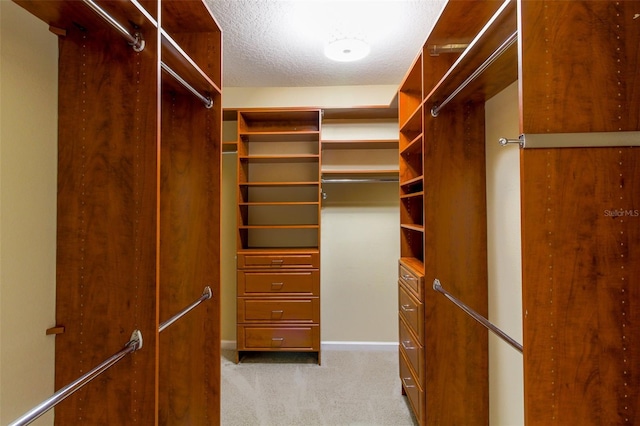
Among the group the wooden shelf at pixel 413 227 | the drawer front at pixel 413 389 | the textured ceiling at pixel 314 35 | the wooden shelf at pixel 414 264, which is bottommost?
the drawer front at pixel 413 389

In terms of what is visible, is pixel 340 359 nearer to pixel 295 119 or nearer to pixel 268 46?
pixel 295 119

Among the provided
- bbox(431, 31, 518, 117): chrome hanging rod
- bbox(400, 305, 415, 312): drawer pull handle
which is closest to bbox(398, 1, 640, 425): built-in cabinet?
bbox(431, 31, 518, 117): chrome hanging rod

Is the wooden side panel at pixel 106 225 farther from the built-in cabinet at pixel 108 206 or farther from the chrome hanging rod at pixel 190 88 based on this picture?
the chrome hanging rod at pixel 190 88

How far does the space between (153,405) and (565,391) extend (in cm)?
128

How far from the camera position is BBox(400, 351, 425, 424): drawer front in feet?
5.73

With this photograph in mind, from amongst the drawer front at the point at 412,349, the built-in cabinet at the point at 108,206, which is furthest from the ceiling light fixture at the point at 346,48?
the drawer front at the point at 412,349

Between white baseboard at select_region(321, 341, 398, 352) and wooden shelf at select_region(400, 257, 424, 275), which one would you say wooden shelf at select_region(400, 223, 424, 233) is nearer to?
wooden shelf at select_region(400, 257, 424, 275)

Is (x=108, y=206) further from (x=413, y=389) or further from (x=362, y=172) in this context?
(x=362, y=172)

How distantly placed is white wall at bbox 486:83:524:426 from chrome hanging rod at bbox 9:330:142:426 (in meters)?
1.59

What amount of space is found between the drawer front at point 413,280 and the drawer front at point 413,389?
523 mm

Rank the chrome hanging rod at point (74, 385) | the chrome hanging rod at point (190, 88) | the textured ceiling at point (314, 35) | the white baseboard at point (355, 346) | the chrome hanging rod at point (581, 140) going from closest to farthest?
the chrome hanging rod at point (74, 385) → the chrome hanging rod at point (581, 140) → the chrome hanging rod at point (190, 88) → the textured ceiling at point (314, 35) → the white baseboard at point (355, 346)

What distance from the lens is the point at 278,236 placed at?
3.03 m

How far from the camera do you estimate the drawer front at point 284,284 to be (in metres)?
2.67

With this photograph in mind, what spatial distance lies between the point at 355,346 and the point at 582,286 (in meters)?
2.48
